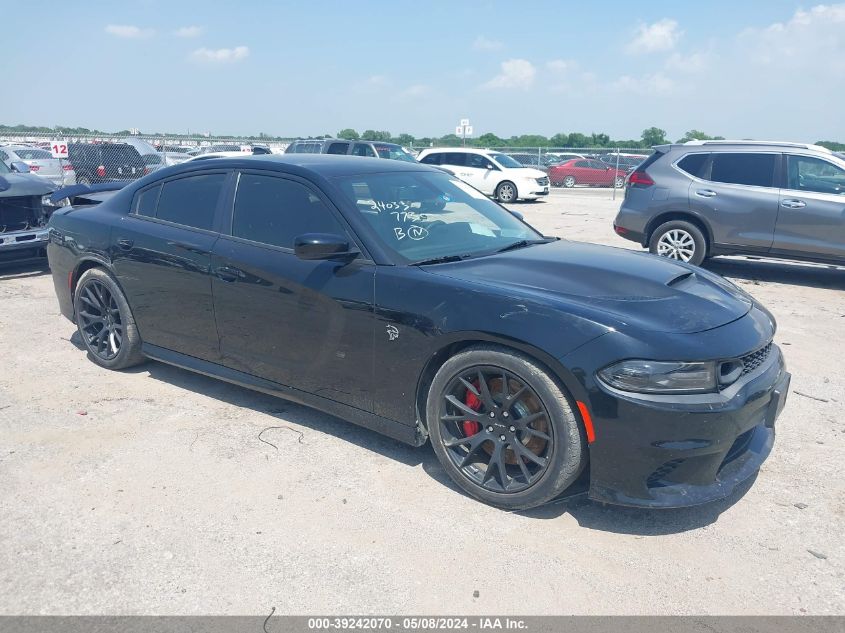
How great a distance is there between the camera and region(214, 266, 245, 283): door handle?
4109 millimetres

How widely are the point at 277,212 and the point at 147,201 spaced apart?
4.41 ft

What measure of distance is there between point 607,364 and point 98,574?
231cm

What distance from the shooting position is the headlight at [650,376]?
115 inches

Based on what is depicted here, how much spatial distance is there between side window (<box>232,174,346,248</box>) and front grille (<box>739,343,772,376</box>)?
6.96 feet

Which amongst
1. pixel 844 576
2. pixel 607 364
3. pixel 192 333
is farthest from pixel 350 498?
pixel 844 576

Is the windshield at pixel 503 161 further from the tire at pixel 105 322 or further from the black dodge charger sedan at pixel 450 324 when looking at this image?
the tire at pixel 105 322

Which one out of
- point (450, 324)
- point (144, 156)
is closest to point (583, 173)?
point (144, 156)

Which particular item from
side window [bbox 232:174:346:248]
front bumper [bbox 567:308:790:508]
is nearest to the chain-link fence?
side window [bbox 232:174:346:248]

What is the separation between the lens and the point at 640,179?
9383mm

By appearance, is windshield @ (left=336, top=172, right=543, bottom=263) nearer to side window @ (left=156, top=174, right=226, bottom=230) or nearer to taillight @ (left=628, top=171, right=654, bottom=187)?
side window @ (left=156, top=174, right=226, bottom=230)

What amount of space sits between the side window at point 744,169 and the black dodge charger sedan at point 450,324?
5.34m

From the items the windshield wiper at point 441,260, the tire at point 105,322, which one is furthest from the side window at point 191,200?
the windshield wiper at point 441,260
